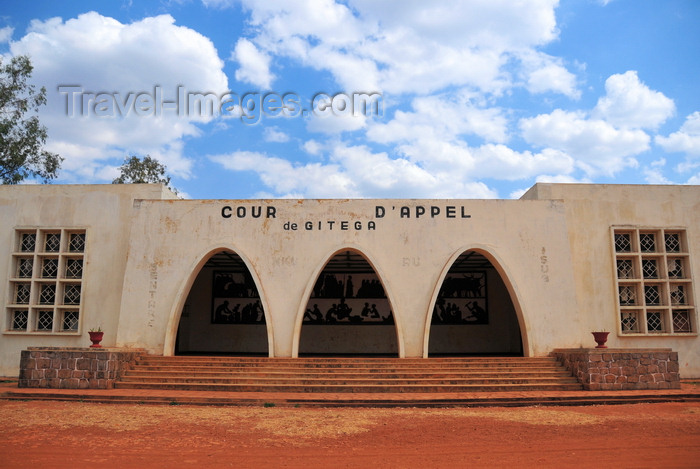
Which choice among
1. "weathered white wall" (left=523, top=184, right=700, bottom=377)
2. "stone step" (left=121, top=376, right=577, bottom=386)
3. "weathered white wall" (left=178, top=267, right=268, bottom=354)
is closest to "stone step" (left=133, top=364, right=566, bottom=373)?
"stone step" (left=121, top=376, right=577, bottom=386)

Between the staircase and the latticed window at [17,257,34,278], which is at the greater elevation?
the latticed window at [17,257,34,278]

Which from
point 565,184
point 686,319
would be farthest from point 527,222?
point 686,319

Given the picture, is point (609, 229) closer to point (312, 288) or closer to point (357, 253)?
point (357, 253)

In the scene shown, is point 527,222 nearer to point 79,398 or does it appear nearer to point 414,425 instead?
point 414,425

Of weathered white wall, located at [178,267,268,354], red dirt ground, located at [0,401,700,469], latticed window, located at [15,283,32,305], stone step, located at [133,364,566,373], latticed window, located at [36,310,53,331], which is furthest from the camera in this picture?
weathered white wall, located at [178,267,268,354]

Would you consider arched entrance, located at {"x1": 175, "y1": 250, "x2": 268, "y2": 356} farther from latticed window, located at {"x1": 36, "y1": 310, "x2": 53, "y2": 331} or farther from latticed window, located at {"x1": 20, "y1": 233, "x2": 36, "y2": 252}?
latticed window, located at {"x1": 20, "y1": 233, "x2": 36, "y2": 252}

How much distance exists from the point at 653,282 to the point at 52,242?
13.5 meters

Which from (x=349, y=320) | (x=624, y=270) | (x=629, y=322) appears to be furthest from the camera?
(x=349, y=320)

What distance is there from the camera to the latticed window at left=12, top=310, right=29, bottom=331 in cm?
1193

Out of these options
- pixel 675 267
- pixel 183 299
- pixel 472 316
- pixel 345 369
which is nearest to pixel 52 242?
pixel 183 299

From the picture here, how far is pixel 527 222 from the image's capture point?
463 inches

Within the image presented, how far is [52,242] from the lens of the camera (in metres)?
12.2

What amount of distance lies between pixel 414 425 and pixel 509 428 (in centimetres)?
120

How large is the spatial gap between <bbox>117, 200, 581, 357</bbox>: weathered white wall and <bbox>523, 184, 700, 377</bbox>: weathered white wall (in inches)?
22.9
